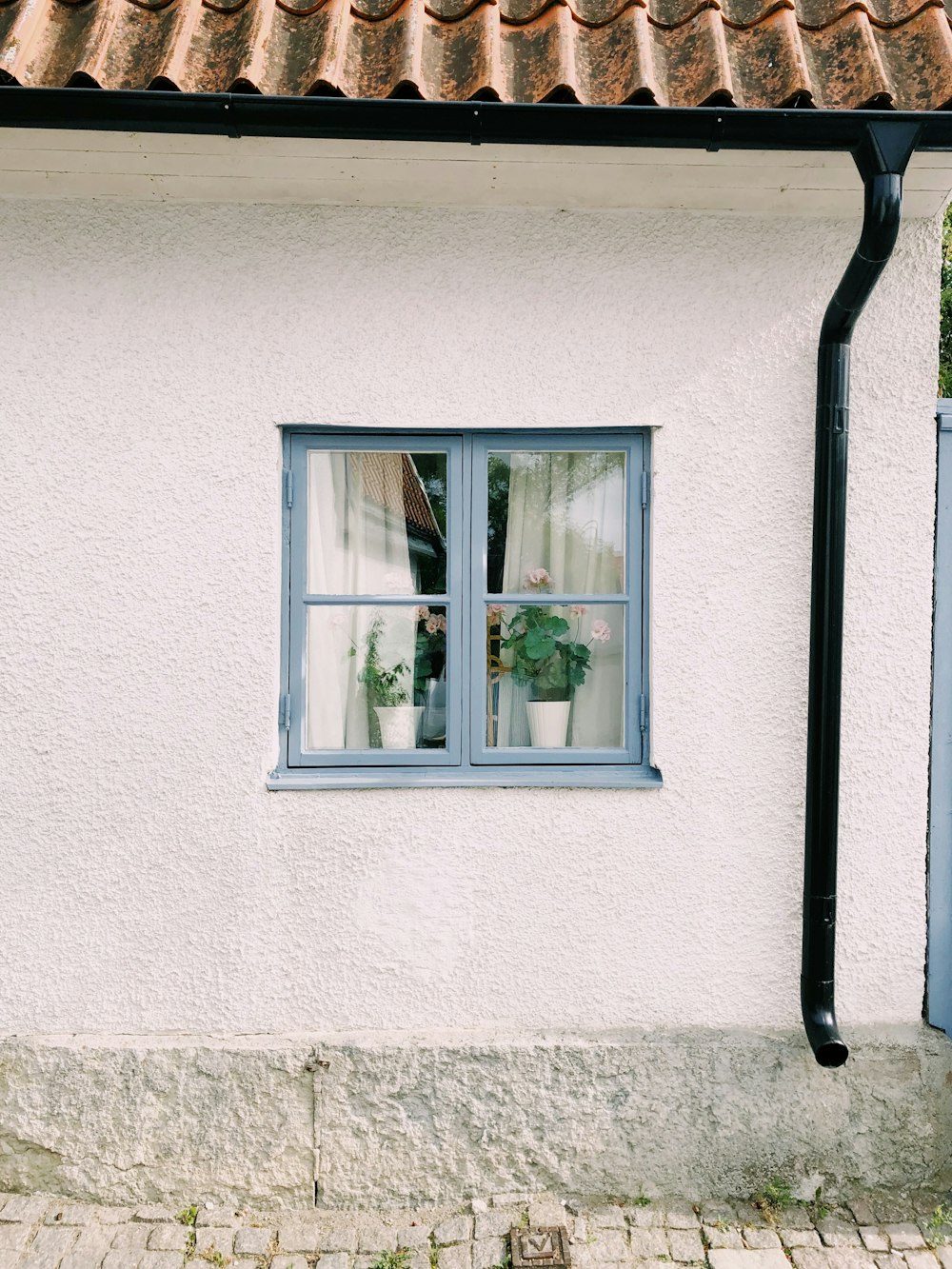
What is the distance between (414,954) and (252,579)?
1.41 m

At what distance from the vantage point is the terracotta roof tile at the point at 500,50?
7.80 feet

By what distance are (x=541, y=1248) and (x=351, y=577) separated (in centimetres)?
230

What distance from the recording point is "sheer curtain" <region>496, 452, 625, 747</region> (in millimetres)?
3076

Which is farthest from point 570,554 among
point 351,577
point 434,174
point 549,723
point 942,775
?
point 942,775

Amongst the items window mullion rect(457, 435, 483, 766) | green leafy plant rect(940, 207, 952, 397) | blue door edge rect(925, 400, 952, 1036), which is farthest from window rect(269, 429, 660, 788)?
green leafy plant rect(940, 207, 952, 397)

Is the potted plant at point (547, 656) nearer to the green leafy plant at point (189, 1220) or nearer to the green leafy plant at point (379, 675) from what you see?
the green leafy plant at point (379, 675)

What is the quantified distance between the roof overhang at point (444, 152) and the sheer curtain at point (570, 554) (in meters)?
0.92

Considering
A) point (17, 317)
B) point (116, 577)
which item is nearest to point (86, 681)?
point (116, 577)

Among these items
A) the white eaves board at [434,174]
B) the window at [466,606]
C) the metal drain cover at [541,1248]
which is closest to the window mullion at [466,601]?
the window at [466,606]

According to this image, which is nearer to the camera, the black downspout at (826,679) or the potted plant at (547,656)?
the black downspout at (826,679)

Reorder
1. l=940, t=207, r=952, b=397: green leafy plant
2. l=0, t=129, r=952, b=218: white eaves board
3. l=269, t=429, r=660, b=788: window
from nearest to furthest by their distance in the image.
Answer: l=0, t=129, r=952, b=218: white eaves board < l=269, t=429, r=660, b=788: window < l=940, t=207, r=952, b=397: green leafy plant

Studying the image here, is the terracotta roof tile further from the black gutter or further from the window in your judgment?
the window

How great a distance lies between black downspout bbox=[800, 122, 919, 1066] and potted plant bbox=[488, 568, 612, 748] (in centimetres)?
74

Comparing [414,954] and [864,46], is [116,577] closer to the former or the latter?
[414,954]
